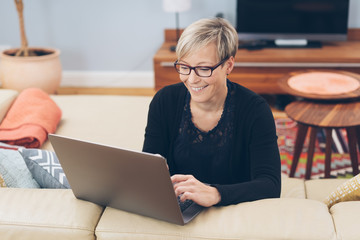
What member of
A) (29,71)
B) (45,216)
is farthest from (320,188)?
(29,71)

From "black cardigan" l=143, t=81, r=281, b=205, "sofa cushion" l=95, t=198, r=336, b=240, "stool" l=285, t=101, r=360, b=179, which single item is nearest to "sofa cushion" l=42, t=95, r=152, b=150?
"black cardigan" l=143, t=81, r=281, b=205

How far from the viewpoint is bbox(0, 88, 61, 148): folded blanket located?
1.99m

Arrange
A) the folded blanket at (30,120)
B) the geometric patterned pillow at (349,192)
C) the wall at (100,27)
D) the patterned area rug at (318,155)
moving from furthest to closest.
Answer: the wall at (100,27)
the patterned area rug at (318,155)
the folded blanket at (30,120)
the geometric patterned pillow at (349,192)

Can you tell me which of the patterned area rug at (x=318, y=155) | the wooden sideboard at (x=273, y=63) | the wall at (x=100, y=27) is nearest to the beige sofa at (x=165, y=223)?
the patterned area rug at (x=318, y=155)

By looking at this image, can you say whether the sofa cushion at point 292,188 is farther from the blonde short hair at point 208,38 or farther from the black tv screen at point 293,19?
the black tv screen at point 293,19

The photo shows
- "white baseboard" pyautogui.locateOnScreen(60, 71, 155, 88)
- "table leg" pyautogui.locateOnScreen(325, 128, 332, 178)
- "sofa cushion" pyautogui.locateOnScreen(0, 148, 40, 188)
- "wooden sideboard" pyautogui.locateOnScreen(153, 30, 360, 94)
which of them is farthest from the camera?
"white baseboard" pyautogui.locateOnScreen(60, 71, 155, 88)

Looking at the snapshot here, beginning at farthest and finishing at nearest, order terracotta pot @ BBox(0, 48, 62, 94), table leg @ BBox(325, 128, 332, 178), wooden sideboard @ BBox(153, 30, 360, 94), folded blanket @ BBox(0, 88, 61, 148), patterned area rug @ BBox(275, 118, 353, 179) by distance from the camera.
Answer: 1. terracotta pot @ BBox(0, 48, 62, 94)
2. wooden sideboard @ BBox(153, 30, 360, 94)
3. patterned area rug @ BBox(275, 118, 353, 179)
4. table leg @ BBox(325, 128, 332, 178)
5. folded blanket @ BBox(0, 88, 61, 148)

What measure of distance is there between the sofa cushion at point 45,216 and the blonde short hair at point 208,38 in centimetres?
51

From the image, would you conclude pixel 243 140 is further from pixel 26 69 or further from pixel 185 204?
pixel 26 69

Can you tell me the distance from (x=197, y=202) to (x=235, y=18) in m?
2.77

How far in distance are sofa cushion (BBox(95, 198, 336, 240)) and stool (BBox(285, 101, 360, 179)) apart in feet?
3.67

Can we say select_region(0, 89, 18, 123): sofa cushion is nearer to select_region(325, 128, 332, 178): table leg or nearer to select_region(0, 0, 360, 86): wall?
select_region(325, 128, 332, 178): table leg

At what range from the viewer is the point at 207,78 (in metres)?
1.37

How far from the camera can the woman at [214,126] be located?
1324mm
